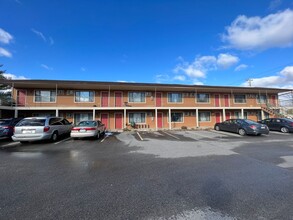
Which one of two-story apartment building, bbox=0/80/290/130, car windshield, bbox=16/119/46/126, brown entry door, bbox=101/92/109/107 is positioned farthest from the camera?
brown entry door, bbox=101/92/109/107

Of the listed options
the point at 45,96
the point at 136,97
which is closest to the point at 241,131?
the point at 136,97

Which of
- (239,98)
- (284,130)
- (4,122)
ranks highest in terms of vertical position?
Answer: (239,98)

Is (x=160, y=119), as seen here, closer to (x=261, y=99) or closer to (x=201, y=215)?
(x=261, y=99)

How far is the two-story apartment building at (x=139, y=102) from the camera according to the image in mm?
18125

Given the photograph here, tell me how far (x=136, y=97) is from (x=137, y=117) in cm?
243

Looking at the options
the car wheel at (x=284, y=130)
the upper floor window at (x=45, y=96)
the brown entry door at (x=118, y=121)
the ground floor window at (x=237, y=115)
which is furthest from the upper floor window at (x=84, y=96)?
the car wheel at (x=284, y=130)

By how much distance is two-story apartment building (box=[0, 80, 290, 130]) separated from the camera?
1812 cm

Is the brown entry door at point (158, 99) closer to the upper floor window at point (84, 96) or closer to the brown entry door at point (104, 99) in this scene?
the brown entry door at point (104, 99)

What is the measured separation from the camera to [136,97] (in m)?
20.6

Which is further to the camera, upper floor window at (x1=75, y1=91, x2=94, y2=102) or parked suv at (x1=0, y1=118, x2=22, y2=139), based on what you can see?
upper floor window at (x1=75, y1=91, x2=94, y2=102)

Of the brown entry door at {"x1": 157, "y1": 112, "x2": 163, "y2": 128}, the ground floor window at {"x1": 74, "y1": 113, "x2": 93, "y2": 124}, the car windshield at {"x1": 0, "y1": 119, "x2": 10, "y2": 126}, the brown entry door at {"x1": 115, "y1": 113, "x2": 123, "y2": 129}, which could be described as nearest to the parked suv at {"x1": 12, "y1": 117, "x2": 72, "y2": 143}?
the car windshield at {"x1": 0, "y1": 119, "x2": 10, "y2": 126}

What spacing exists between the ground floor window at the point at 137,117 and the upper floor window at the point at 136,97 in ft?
5.62

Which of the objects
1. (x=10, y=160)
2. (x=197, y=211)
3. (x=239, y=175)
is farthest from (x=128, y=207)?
(x=10, y=160)

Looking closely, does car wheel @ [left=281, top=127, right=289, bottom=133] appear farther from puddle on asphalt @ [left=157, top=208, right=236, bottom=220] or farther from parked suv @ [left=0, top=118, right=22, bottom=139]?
parked suv @ [left=0, top=118, right=22, bottom=139]
